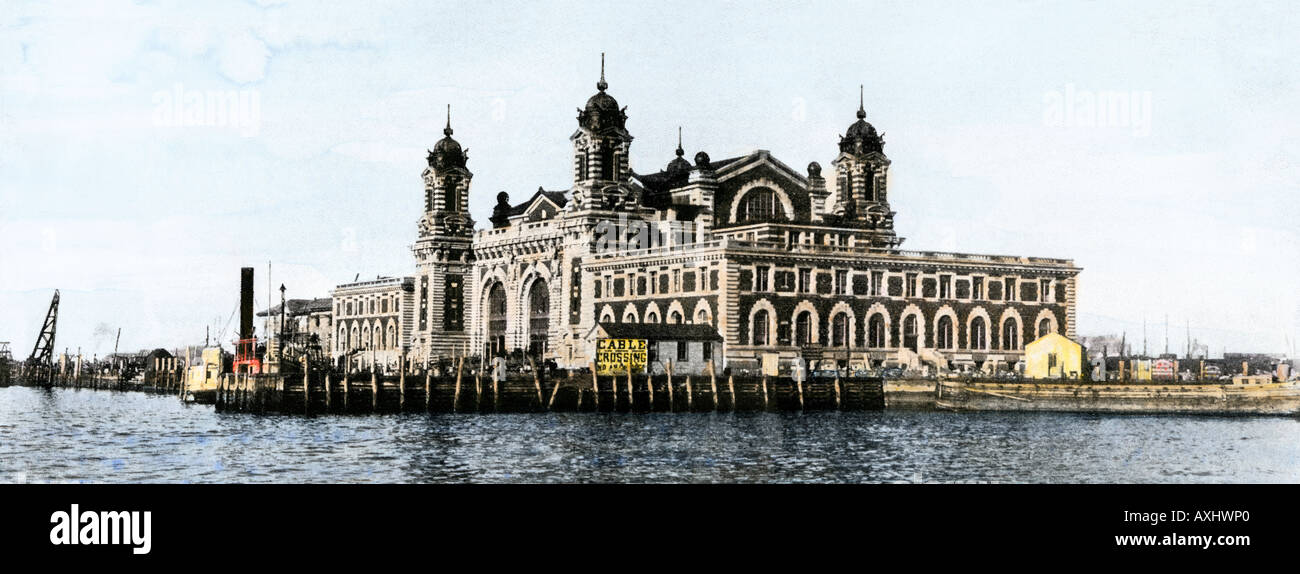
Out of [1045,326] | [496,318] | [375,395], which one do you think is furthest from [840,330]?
[496,318]

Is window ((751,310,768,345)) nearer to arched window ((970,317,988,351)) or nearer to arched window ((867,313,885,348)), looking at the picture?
arched window ((867,313,885,348))

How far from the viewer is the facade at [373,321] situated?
14462 centimetres

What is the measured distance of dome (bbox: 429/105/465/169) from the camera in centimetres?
13538

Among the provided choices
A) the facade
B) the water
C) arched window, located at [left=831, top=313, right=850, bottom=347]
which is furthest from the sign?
the facade

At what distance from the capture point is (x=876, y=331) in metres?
104

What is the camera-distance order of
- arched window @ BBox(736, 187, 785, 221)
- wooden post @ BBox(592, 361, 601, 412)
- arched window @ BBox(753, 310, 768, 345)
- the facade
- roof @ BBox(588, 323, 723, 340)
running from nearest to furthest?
1. wooden post @ BBox(592, 361, 601, 412)
2. roof @ BBox(588, 323, 723, 340)
3. arched window @ BBox(753, 310, 768, 345)
4. arched window @ BBox(736, 187, 785, 221)
5. the facade

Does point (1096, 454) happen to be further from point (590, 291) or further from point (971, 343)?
point (590, 291)

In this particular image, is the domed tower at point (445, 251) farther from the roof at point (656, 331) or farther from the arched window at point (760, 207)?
the roof at point (656, 331)

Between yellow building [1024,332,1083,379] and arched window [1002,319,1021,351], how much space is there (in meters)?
7.67

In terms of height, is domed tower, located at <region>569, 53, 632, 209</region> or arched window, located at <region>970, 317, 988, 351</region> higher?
domed tower, located at <region>569, 53, 632, 209</region>
